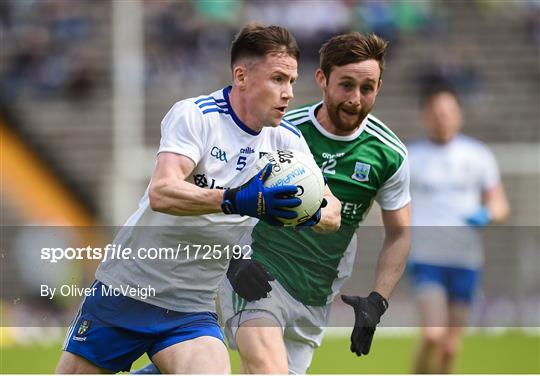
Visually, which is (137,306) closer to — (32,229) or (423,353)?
(423,353)

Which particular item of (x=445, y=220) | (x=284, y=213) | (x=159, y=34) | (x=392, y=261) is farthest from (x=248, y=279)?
(x=159, y=34)

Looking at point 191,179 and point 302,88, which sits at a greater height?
point 191,179

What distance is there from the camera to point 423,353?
9.04 metres

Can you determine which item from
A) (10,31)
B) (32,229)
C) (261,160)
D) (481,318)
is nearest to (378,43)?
(261,160)

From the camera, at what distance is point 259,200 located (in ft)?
15.4

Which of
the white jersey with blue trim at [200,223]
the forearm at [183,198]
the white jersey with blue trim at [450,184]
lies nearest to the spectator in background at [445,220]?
the white jersey with blue trim at [450,184]

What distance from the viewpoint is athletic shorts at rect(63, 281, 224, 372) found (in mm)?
5242

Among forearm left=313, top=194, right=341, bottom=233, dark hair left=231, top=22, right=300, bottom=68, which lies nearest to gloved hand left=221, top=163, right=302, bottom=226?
forearm left=313, top=194, right=341, bottom=233

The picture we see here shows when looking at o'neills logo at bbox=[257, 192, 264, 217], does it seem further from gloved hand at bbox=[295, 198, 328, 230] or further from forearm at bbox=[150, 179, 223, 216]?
gloved hand at bbox=[295, 198, 328, 230]

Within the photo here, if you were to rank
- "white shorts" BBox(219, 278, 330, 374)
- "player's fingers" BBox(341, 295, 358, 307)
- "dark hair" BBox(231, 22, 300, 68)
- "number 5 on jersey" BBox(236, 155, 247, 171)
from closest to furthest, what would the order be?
"dark hair" BBox(231, 22, 300, 68) → "number 5 on jersey" BBox(236, 155, 247, 171) → "player's fingers" BBox(341, 295, 358, 307) → "white shorts" BBox(219, 278, 330, 374)

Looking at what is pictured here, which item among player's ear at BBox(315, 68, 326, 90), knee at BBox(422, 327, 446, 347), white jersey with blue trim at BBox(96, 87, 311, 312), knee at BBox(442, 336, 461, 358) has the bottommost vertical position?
knee at BBox(442, 336, 461, 358)

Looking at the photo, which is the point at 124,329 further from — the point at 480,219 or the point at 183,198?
the point at 480,219

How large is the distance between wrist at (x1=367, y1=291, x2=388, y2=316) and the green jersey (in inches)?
16.4

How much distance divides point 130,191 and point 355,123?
10376 millimetres
